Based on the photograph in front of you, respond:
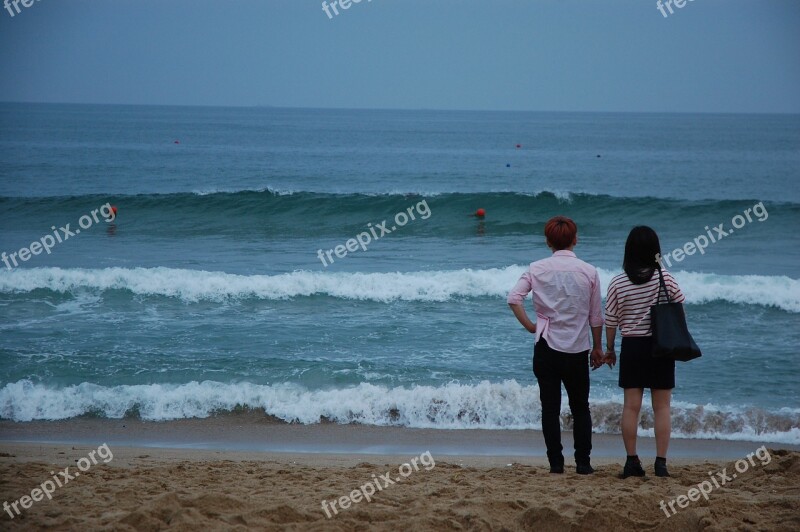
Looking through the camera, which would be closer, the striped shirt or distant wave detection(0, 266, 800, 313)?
the striped shirt

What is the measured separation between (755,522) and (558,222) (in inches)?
78.2

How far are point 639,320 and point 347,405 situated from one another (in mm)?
4144

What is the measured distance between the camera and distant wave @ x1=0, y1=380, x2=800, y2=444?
7.62 m

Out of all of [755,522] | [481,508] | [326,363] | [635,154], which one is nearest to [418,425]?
[326,363]

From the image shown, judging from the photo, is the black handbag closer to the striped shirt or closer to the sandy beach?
the striped shirt

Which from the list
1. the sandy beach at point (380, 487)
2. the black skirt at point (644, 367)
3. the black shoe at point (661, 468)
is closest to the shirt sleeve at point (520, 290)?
the black skirt at point (644, 367)

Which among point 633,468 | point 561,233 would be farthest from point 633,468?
point 561,233

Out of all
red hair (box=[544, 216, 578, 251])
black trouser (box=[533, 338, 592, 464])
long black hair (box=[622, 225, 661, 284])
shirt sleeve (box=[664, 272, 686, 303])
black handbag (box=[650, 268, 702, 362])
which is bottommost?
black trouser (box=[533, 338, 592, 464])

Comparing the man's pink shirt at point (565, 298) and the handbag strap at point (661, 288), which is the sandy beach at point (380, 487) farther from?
the handbag strap at point (661, 288)

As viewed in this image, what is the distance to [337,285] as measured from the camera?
43.3 ft

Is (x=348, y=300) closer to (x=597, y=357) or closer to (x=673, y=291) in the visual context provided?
(x=597, y=357)

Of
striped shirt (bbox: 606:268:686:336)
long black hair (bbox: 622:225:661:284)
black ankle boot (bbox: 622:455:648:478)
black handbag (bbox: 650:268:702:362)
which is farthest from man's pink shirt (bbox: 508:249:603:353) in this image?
black ankle boot (bbox: 622:455:648:478)

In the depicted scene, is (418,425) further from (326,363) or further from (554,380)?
(554,380)

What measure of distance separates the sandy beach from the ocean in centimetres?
87
